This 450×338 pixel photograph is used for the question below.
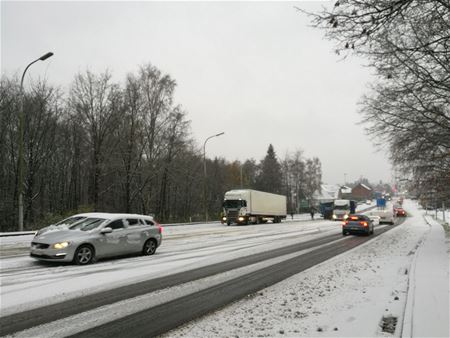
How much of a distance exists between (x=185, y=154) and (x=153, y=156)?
594 cm

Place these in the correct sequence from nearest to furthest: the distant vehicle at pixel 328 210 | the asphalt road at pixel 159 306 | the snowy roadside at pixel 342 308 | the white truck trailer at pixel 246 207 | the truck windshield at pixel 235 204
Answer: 1. the snowy roadside at pixel 342 308
2. the asphalt road at pixel 159 306
3. the white truck trailer at pixel 246 207
4. the truck windshield at pixel 235 204
5. the distant vehicle at pixel 328 210

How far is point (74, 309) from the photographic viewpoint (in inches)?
270

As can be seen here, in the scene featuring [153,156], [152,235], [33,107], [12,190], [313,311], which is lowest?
[313,311]

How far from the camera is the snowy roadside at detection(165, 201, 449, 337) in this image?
18.9 ft

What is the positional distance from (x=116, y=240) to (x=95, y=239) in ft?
3.08

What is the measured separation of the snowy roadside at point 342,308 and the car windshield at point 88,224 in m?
6.49

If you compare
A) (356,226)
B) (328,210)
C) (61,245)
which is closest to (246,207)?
(356,226)

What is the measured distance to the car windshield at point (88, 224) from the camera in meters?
12.3

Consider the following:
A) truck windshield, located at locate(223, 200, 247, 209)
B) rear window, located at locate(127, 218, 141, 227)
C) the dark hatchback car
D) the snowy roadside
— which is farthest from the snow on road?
truck windshield, located at locate(223, 200, 247, 209)

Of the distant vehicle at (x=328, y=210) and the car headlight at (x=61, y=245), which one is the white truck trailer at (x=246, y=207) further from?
the car headlight at (x=61, y=245)

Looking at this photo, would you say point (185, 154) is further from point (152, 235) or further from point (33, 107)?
point (152, 235)

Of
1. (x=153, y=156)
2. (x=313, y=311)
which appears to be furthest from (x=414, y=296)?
(x=153, y=156)

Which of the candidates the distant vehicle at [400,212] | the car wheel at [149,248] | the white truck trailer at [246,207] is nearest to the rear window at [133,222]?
the car wheel at [149,248]

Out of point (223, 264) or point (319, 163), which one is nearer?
point (223, 264)
